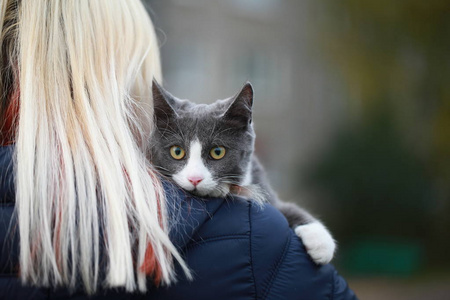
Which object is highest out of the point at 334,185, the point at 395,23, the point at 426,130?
the point at 395,23

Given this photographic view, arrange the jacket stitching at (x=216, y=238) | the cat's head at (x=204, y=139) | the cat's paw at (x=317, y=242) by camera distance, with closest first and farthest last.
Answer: the jacket stitching at (x=216, y=238) → the cat's paw at (x=317, y=242) → the cat's head at (x=204, y=139)

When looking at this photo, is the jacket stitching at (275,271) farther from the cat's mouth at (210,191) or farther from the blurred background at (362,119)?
the blurred background at (362,119)

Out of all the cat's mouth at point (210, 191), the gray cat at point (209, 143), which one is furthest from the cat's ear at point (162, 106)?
the cat's mouth at point (210, 191)

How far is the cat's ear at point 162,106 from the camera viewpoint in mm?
1395

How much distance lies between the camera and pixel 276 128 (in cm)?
→ 469

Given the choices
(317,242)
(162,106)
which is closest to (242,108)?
(162,106)

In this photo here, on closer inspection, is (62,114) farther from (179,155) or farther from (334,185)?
(334,185)

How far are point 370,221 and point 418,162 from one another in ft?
2.52

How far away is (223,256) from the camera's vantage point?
1.04 meters

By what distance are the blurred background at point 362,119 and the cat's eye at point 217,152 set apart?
115 inches

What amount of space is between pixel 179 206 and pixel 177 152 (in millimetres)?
401

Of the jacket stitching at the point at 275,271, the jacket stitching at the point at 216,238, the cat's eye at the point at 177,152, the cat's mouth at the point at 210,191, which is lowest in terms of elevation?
the jacket stitching at the point at 275,271

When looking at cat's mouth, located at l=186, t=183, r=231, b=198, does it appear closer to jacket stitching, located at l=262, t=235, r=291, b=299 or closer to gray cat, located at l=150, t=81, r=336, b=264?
gray cat, located at l=150, t=81, r=336, b=264

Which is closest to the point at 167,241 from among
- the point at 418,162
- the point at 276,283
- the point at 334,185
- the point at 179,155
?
the point at 276,283
